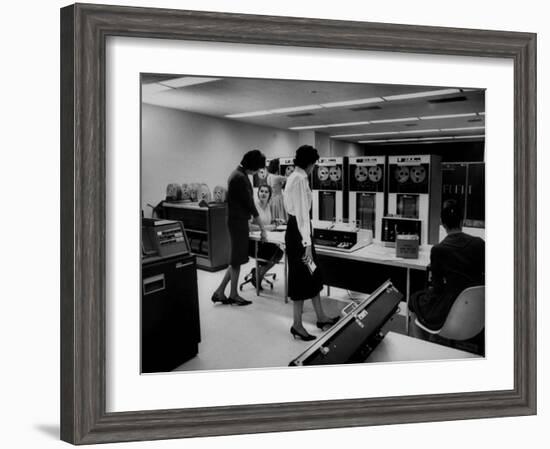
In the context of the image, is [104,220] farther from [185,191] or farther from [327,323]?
[327,323]

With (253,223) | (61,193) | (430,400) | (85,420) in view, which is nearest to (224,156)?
(253,223)

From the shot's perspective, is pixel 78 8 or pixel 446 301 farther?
pixel 446 301

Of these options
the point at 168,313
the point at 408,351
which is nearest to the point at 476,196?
the point at 408,351

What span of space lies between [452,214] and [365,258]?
569mm

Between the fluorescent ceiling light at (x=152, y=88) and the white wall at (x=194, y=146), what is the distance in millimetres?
54

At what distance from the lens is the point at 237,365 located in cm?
204

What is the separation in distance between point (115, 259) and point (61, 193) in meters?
0.33

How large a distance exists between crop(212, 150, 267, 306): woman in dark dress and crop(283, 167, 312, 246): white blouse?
15 centimetres

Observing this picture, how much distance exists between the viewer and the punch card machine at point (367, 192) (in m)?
2.70

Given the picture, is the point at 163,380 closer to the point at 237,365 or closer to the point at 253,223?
the point at 237,365

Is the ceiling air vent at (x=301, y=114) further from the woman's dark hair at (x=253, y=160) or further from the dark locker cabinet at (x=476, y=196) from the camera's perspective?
the dark locker cabinet at (x=476, y=196)

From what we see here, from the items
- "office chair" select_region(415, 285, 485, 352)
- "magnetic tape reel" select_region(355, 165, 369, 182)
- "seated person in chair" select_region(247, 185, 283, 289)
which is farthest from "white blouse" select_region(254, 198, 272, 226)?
"office chair" select_region(415, 285, 485, 352)

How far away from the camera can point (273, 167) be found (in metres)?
2.19

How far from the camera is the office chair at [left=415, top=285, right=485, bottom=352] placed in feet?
7.55
